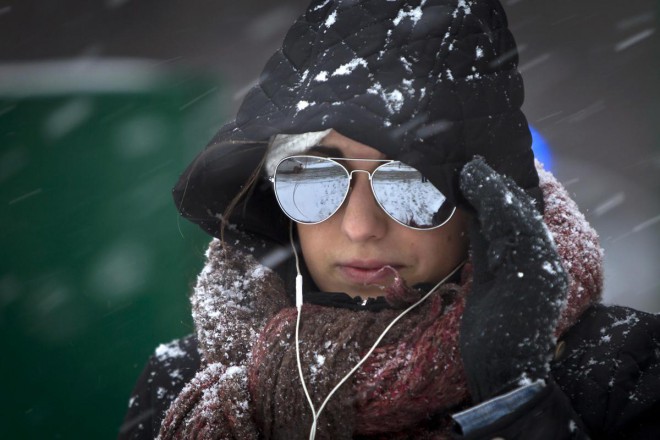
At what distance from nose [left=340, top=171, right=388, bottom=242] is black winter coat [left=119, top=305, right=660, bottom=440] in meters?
0.60

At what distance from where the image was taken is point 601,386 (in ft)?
5.50

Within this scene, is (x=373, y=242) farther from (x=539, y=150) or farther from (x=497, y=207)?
(x=539, y=150)

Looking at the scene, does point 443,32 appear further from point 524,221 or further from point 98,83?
point 98,83

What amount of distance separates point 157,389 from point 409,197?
1208 mm

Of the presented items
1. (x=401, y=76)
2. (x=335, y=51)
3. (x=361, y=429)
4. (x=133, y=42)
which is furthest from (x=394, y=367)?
(x=133, y=42)

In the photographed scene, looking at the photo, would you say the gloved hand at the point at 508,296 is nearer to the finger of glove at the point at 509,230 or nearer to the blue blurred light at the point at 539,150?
the finger of glove at the point at 509,230

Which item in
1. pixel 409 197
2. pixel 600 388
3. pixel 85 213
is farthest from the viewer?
pixel 85 213

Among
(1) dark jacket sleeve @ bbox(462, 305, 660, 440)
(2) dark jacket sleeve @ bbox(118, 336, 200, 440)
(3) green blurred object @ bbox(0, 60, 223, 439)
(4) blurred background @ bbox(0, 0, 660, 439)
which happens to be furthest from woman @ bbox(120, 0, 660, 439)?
(3) green blurred object @ bbox(0, 60, 223, 439)

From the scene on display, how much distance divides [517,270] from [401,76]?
0.61 meters

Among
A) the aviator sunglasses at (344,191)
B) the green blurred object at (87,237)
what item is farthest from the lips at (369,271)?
the green blurred object at (87,237)

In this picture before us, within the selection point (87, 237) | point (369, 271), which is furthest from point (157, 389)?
point (87, 237)

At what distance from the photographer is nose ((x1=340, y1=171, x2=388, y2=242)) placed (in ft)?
6.06

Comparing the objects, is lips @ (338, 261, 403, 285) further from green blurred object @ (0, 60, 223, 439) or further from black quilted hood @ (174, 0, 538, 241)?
green blurred object @ (0, 60, 223, 439)

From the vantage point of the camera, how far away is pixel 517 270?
1503 millimetres
